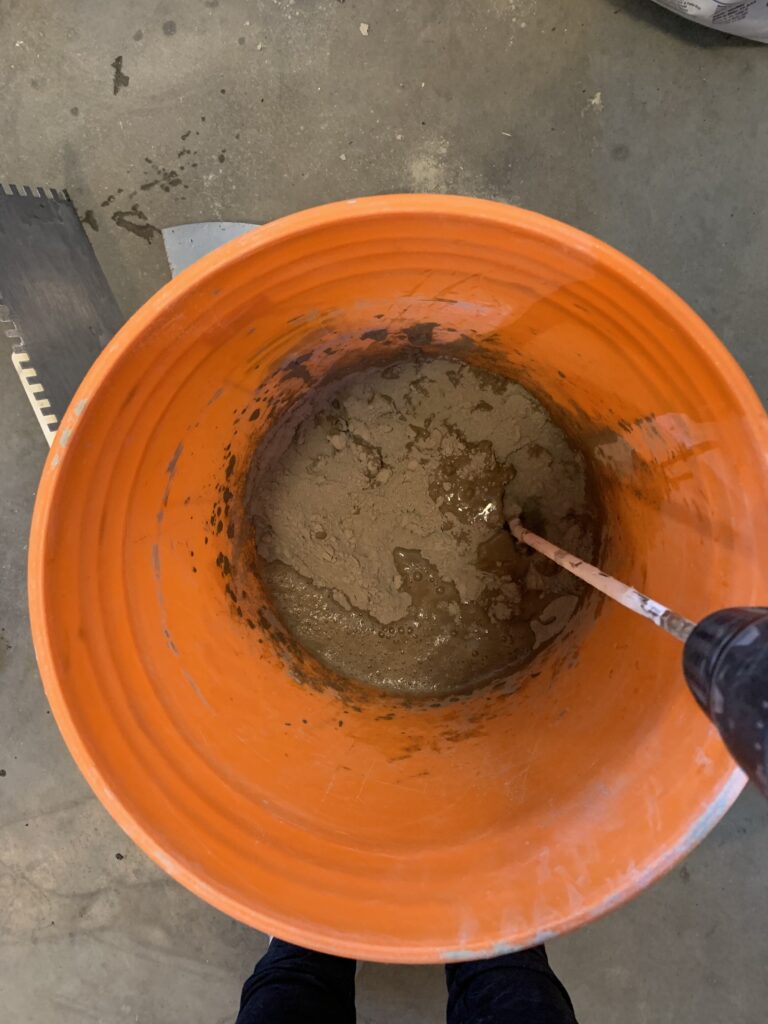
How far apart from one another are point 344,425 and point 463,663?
0.44 meters

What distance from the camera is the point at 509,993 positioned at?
3.50 feet

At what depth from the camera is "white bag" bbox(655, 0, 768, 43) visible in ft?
3.65

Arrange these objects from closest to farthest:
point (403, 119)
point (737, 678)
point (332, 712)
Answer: point (737, 678), point (332, 712), point (403, 119)

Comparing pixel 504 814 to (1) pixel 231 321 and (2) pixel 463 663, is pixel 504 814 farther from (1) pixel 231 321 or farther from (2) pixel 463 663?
(1) pixel 231 321

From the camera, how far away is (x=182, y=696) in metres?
0.89

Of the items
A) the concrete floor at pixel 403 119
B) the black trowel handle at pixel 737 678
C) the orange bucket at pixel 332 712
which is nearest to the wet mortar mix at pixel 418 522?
the orange bucket at pixel 332 712

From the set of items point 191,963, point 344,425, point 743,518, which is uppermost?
point 743,518

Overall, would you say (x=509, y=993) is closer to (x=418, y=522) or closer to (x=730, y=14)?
(x=418, y=522)

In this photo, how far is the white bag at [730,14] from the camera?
1113 millimetres

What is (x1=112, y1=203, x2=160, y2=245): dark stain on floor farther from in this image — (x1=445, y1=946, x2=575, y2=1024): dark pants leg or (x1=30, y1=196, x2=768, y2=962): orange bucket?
(x1=445, y1=946, x2=575, y2=1024): dark pants leg

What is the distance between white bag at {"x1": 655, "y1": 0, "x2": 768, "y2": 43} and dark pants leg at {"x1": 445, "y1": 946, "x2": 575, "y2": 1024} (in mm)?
1542

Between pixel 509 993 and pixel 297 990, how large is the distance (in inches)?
13.8

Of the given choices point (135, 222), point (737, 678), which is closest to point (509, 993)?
point (737, 678)

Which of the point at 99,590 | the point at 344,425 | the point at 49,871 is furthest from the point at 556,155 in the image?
the point at 49,871
